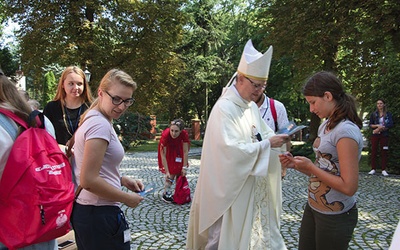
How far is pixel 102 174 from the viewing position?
218 centimetres

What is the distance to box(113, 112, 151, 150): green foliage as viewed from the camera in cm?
1769

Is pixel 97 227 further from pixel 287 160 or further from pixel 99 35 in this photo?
pixel 99 35

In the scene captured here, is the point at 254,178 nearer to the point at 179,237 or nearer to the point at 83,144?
the point at 83,144

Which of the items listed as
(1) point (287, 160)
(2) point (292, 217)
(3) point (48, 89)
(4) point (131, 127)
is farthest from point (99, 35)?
(3) point (48, 89)

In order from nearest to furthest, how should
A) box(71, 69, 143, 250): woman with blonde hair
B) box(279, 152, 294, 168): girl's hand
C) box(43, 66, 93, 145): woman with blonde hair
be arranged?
box(71, 69, 143, 250): woman with blonde hair
box(279, 152, 294, 168): girl's hand
box(43, 66, 93, 145): woman with blonde hair

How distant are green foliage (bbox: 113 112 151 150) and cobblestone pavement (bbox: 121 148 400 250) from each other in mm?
8456

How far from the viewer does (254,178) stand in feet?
9.11

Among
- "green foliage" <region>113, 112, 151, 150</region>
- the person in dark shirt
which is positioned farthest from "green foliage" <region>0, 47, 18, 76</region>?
the person in dark shirt

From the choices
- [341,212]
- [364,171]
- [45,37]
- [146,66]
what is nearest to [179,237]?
[341,212]

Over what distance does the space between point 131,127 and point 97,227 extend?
1664 centimetres

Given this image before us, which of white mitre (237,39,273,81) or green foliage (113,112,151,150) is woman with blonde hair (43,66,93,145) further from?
green foliage (113,112,151,150)

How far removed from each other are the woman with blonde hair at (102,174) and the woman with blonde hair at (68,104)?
1821 mm

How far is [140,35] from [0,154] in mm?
18758

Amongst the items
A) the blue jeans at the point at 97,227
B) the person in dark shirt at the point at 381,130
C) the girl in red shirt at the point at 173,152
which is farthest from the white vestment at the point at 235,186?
the person in dark shirt at the point at 381,130
